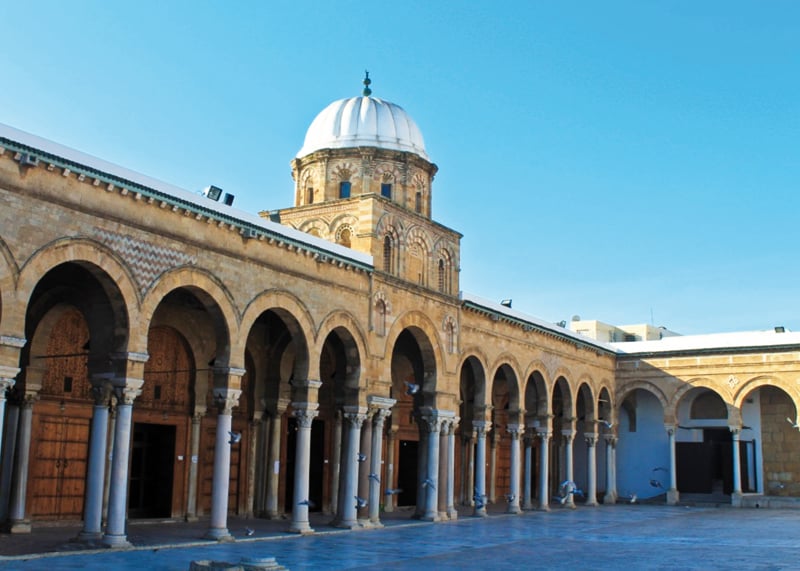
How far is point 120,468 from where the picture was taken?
14.3 meters

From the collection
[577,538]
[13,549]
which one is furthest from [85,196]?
[577,538]

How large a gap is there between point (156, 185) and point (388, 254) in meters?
7.68

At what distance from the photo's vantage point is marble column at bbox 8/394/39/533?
1595 cm

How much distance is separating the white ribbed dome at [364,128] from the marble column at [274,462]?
24.2 feet

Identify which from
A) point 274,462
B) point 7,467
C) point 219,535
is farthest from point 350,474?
point 7,467

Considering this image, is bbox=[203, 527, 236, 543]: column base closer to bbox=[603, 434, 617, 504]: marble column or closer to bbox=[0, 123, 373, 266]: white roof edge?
bbox=[0, 123, 373, 266]: white roof edge

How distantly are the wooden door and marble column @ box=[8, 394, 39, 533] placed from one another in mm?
465

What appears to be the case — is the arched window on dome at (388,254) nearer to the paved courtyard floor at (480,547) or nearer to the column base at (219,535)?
the paved courtyard floor at (480,547)

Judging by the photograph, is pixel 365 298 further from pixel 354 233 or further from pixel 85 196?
pixel 85 196

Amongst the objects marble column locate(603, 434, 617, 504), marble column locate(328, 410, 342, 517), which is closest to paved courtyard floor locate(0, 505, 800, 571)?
marble column locate(328, 410, 342, 517)

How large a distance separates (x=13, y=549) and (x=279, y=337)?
849 centimetres

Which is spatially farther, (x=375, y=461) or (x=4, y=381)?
(x=375, y=461)

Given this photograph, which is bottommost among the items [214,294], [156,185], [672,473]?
[672,473]

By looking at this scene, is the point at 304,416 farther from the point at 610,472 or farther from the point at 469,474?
the point at 610,472
